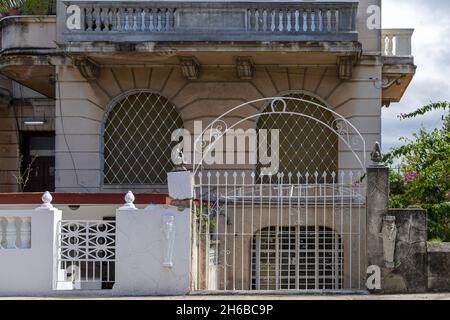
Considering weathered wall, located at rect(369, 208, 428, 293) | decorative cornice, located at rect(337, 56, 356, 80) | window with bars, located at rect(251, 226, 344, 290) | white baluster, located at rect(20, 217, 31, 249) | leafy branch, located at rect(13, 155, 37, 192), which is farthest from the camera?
leafy branch, located at rect(13, 155, 37, 192)

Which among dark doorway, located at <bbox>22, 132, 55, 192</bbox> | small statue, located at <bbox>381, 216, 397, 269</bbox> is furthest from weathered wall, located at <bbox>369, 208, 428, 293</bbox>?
dark doorway, located at <bbox>22, 132, 55, 192</bbox>

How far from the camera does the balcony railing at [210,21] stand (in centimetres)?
1822

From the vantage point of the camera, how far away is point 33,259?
1220 cm

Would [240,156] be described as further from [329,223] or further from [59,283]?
[59,283]

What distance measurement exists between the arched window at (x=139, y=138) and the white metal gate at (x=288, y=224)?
1.17 metres

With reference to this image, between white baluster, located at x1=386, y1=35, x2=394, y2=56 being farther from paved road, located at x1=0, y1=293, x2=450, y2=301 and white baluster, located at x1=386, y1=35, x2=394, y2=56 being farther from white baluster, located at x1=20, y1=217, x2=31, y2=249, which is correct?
white baluster, located at x1=20, y1=217, x2=31, y2=249

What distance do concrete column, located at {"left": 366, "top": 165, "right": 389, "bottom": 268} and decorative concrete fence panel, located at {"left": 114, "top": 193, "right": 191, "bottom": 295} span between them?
2.77 meters

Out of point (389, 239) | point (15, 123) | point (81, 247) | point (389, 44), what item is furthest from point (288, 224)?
point (15, 123)

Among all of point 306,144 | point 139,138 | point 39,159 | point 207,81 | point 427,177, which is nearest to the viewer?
point 427,177

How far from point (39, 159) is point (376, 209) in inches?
511

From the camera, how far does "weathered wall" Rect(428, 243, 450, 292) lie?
478 inches

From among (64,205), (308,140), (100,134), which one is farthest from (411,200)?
(100,134)

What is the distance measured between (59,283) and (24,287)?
527mm

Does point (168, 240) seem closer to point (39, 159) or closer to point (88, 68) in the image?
point (88, 68)
